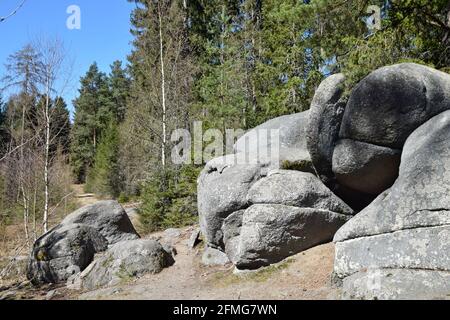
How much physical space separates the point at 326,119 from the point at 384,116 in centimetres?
114

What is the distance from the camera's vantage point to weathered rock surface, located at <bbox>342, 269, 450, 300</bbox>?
533cm

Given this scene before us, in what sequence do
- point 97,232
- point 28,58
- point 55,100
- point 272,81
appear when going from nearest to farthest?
point 28,58 → point 97,232 → point 55,100 → point 272,81

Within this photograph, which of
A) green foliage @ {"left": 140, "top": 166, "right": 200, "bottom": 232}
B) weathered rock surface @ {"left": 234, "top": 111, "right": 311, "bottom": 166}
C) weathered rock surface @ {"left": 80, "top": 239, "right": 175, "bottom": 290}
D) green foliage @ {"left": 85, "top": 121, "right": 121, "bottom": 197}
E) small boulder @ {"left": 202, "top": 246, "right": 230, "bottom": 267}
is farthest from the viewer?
green foliage @ {"left": 85, "top": 121, "right": 121, "bottom": 197}

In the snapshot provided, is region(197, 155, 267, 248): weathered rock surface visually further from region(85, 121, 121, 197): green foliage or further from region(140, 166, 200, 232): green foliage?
region(85, 121, 121, 197): green foliage

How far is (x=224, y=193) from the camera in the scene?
932 centimetres

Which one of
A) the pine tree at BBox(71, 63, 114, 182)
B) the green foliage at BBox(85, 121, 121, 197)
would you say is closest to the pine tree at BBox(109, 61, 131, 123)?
the pine tree at BBox(71, 63, 114, 182)

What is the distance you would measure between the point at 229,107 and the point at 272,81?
9.97 ft

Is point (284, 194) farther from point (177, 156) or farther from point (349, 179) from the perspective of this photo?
point (177, 156)

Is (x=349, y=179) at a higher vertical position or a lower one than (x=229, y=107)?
lower

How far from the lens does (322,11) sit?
36.1 ft

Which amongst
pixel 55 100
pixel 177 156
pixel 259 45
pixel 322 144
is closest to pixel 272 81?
pixel 259 45

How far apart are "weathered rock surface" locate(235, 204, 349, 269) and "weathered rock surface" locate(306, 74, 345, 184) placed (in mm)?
1197

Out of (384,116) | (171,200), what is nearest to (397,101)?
(384,116)
